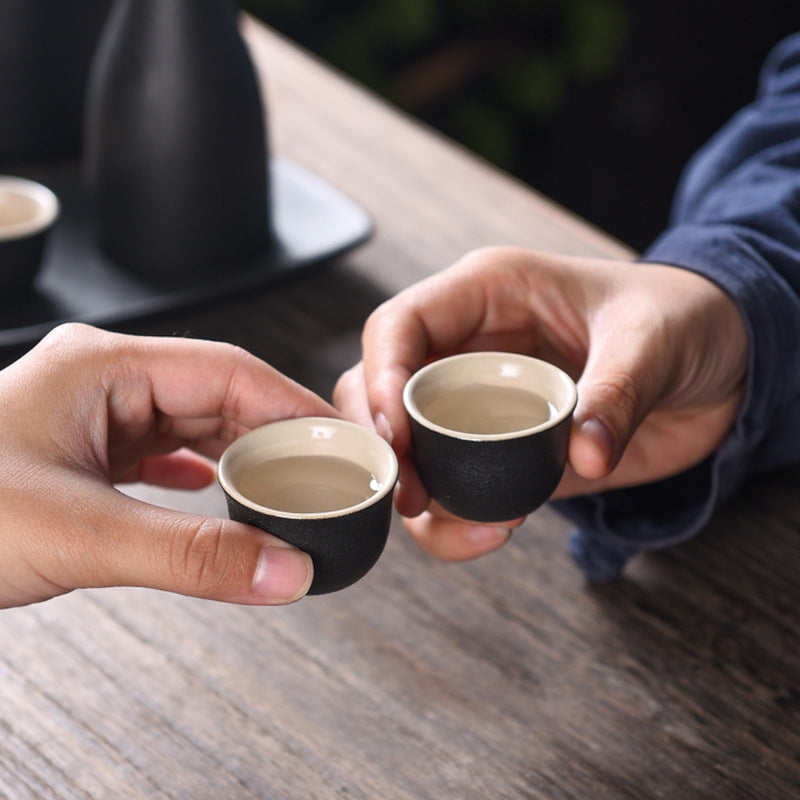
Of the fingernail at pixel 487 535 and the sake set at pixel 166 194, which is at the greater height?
the sake set at pixel 166 194

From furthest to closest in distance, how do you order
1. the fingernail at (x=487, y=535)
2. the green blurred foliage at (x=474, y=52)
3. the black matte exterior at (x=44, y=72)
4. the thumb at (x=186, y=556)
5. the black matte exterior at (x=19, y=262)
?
the green blurred foliage at (x=474, y=52)
the black matte exterior at (x=44, y=72)
the black matte exterior at (x=19, y=262)
the fingernail at (x=487, y=535)
the thumb at (x=186, y=556)

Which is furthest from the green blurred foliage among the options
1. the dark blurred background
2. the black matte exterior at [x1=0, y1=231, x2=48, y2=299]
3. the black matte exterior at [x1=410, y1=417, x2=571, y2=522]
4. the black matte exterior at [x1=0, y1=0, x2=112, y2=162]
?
the black matte exterior at [x1=410, y1=417, x2=571, y2=522]

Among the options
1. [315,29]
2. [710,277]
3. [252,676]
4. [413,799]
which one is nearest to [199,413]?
[252,676]

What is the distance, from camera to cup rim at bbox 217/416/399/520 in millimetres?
586

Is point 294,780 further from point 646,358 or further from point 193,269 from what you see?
point 193,269

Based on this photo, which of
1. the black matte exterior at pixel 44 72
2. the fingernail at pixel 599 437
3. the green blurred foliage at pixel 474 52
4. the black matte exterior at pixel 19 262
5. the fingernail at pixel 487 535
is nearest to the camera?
the fingernail at pixel 599 437

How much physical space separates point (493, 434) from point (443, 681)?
179 millimetres

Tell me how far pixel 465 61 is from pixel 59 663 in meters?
2.08

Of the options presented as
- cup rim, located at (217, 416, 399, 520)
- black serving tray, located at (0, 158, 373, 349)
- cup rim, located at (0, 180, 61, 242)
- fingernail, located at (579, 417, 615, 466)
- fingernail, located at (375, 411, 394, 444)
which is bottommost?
black serving tray, located at (0, 158, 373, 349)

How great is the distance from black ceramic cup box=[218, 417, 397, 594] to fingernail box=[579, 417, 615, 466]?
0.43ft

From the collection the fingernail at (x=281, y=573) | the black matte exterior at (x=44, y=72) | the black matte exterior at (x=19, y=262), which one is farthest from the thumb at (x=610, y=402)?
the black matte exterior at (x=44, y=72)

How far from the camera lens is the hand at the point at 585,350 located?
731 millimetres

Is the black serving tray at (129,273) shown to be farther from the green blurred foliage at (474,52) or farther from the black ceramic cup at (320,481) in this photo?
the green blurred foliage at (474,52)

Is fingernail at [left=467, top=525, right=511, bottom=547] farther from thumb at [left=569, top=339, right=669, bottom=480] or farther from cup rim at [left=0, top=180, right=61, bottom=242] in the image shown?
cup rim at [left=0, top=180, right=61, bottom=242]
